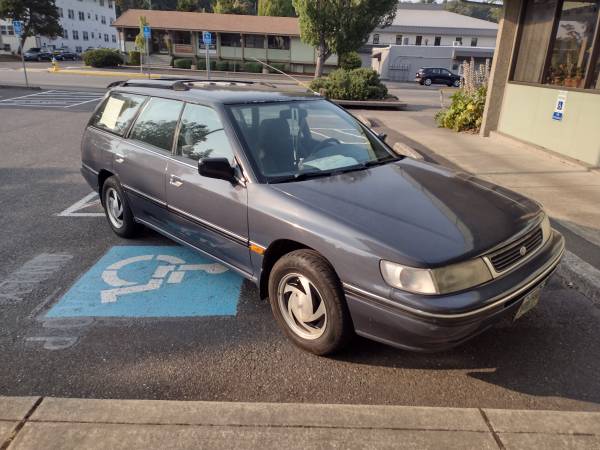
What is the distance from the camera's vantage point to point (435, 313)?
2.44 meters

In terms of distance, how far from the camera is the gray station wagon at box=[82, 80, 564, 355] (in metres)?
2.55

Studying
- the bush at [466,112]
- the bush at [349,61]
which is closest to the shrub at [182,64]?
the bush at [349,61]

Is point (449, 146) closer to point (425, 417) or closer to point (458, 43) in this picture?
point (425, 417)

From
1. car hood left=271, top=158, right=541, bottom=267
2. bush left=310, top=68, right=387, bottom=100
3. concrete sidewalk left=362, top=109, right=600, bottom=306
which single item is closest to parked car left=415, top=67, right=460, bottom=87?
bush left=310, top=68, right=387, bottom=100

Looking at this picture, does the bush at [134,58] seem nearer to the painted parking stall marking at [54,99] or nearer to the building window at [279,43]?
the building window at [279,43]

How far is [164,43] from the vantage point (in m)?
48.8

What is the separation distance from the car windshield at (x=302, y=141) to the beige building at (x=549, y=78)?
5.49 m

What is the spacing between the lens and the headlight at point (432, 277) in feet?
8.14

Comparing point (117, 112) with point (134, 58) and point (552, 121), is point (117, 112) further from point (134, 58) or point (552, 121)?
point (134, 58)

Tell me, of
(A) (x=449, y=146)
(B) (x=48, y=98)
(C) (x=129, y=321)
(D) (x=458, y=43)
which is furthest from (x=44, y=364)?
(D) (x=458, y=43)

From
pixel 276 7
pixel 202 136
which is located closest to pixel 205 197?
pixel 202 136

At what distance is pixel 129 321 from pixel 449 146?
8247mm

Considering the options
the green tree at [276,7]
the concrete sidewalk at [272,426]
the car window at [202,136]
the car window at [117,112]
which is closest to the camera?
the concrete sidewalk at [272,426]

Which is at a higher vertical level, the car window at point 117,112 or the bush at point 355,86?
the car window at point 117,112
